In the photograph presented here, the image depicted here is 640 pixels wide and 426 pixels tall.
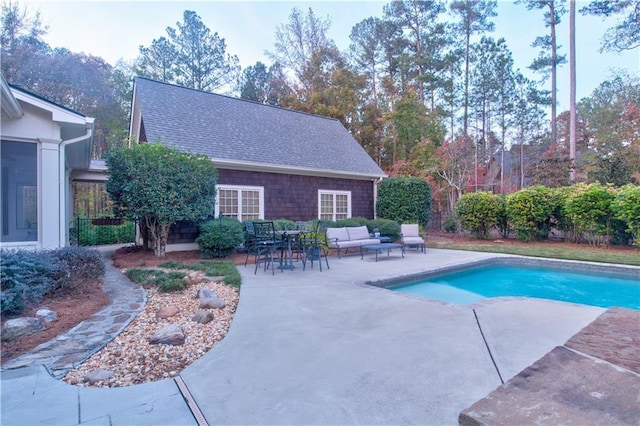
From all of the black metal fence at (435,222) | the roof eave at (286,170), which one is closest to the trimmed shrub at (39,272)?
the roof eave at (286,170)

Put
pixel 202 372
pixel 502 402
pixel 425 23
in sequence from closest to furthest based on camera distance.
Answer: pixel 502 402, pixel 202 372, pixel 425 23

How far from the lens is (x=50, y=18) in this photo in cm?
1956

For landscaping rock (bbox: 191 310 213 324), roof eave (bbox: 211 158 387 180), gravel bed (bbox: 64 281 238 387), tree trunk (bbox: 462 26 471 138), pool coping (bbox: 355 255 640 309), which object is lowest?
pool coping (bbox: 355 255 640 309)

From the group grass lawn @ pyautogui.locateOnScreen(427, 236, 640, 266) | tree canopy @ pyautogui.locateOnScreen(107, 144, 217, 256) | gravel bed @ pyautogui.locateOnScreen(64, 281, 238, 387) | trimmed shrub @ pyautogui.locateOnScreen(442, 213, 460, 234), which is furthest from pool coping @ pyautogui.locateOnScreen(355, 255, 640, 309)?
trimmed shrub @ pyautogui.locateOnScreen(442, 213, 460, 234)

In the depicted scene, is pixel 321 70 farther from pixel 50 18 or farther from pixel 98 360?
pixel 98 360

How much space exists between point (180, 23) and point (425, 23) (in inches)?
685

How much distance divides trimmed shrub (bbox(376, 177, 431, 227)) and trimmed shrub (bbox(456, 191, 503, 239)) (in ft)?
4.68

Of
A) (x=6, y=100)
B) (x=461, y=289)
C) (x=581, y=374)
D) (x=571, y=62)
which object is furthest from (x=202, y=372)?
(x=571, y=62)

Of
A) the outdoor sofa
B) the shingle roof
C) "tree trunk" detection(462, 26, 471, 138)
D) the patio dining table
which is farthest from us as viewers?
"tree trunk" detection(462, 26, 471, 138)

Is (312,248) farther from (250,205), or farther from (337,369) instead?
(337,369)

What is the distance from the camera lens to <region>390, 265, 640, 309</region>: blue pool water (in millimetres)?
6605

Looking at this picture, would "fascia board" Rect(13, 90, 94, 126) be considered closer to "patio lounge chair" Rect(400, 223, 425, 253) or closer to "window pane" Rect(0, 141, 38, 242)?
"window pane" Rect(0, 141, 38, 242)

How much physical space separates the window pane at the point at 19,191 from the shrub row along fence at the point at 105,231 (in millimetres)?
6890

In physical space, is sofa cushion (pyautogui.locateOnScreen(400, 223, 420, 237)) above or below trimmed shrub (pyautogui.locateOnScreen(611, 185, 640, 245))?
below
